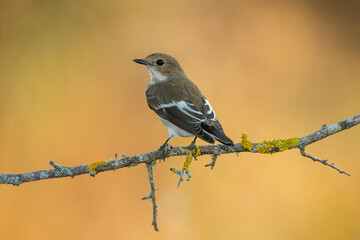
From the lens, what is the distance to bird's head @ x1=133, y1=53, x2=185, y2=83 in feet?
15.0

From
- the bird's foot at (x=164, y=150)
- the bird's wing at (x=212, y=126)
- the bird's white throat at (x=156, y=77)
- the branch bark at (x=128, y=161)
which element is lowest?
the branch bark at (x=128, y=161)

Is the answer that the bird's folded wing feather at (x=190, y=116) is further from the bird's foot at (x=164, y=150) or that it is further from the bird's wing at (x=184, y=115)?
the bird's foot at (x=164, y=150)

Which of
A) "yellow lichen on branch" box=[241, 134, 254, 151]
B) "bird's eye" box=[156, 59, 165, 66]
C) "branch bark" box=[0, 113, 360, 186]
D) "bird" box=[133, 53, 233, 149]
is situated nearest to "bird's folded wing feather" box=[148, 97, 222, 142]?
"bird" box=[133, 53, 233, 149]

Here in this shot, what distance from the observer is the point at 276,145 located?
3.07 meters

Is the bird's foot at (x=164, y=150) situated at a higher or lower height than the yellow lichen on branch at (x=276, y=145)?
higher

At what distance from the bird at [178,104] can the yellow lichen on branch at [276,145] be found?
0.23m

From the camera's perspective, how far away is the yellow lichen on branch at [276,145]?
9.96ft

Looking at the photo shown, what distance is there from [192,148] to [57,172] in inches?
39.6

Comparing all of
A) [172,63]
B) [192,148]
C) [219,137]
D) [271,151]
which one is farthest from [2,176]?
[172,63]

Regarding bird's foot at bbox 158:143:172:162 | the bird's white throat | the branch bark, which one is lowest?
the branch bark

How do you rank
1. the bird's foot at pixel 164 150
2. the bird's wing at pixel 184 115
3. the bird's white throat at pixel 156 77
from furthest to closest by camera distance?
the bird's white throat at pixel 156 77 < the bird's wing at pixel 184 115 < the bird's foot at pixel 164 150

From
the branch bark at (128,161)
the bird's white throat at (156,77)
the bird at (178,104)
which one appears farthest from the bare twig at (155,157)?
A: the bird's white throat at (156,77)

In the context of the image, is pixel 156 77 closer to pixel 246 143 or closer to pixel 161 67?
pixel 161 67

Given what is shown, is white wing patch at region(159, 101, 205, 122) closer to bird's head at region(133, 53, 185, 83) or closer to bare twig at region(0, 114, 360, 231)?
bare twig at region(0, 114, 360, 231)
